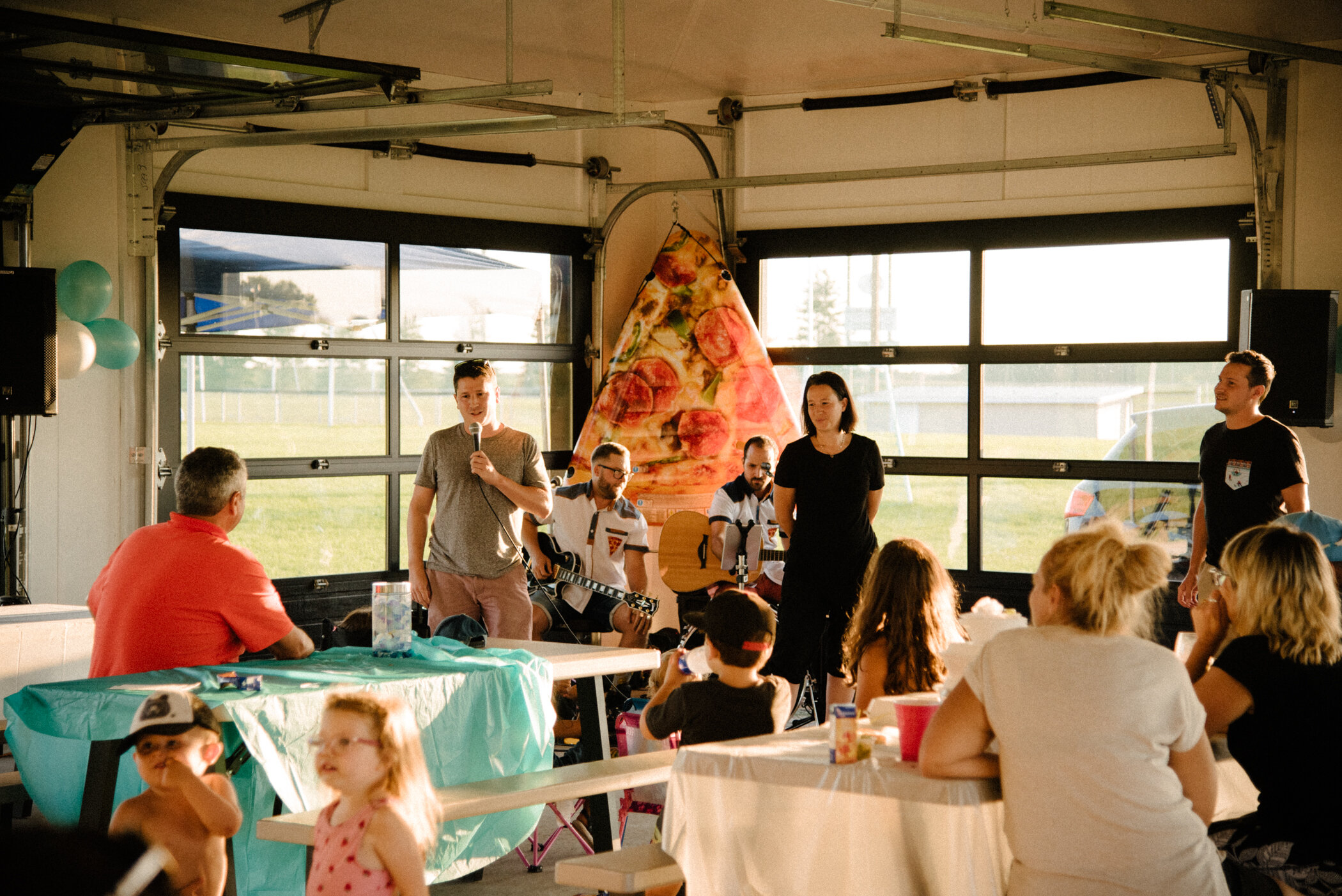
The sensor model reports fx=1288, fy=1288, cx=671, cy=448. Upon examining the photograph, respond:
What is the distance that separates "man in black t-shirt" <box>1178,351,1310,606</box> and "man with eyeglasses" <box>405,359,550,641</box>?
100 inches

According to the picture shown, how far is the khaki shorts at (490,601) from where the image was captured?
4.80 meters

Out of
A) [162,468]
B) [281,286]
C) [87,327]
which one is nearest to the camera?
[87,327]

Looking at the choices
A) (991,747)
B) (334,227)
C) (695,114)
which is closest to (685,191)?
(695,114)

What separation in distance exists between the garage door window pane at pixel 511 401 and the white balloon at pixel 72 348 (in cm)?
187

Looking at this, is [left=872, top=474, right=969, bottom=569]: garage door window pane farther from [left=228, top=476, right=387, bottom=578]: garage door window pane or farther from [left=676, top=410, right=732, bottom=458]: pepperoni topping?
[left=228, top=476, right=387, bottom=578]: garage door window pane

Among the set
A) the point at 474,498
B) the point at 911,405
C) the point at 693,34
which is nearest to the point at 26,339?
the point at 474,498

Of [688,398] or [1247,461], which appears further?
[688,398]

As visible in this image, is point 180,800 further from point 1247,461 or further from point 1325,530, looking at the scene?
point 1247,461

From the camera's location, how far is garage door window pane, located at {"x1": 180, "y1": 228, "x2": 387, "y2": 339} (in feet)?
21.1

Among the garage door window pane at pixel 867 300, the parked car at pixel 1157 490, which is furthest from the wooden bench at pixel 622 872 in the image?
the garage door window pane at pixel 867 300

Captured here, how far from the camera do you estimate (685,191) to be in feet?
25.2

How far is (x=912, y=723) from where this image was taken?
2506 mm

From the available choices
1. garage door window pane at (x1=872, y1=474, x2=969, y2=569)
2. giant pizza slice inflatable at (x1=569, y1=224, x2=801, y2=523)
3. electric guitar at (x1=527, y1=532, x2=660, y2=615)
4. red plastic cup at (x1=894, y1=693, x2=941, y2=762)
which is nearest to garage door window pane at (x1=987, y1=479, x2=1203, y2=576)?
garage door window pane at (x1=872, y1=474, x2=969, y2=569)

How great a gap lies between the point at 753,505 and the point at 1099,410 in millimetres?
2025
